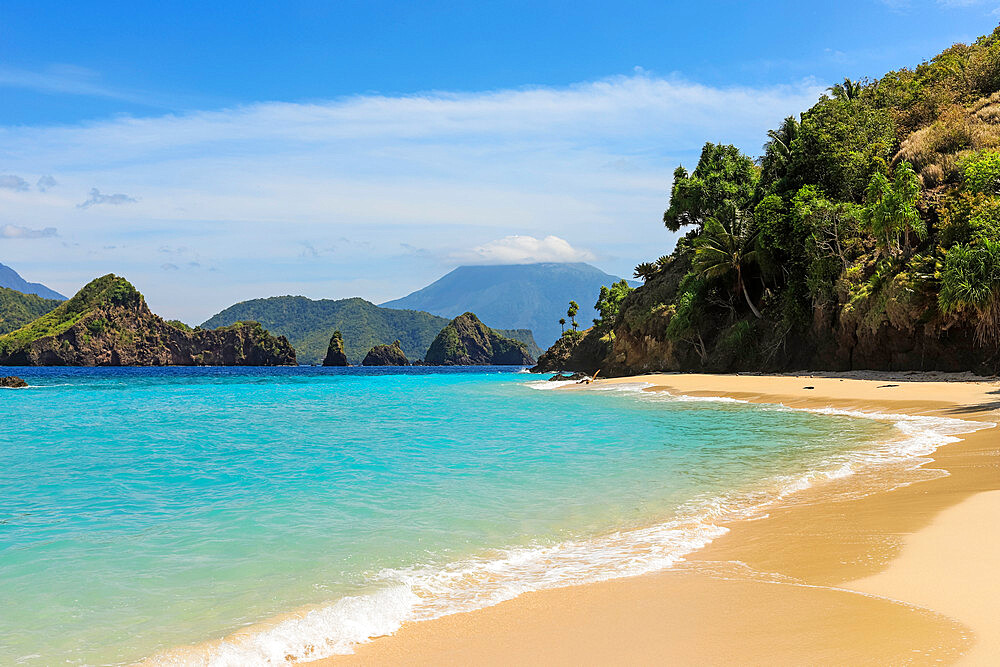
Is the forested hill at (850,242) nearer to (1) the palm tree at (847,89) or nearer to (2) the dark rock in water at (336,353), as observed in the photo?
(1) the palm tree at (847,89)

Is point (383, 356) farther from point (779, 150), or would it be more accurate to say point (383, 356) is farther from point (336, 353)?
point (779, 150)

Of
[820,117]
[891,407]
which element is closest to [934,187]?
[820,117]

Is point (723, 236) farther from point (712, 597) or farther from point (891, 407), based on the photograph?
point (712, 597)

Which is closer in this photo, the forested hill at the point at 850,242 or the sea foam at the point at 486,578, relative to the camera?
the sea foam at the point at 486,578

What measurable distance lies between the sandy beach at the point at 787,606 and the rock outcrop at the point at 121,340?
16592 centimetres

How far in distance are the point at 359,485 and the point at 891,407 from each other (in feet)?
50.6

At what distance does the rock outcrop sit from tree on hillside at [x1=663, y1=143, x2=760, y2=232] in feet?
446

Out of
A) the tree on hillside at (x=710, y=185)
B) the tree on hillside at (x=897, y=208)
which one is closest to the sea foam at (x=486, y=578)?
the tree on hillside at (x=897, y=208)

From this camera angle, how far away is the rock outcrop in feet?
456

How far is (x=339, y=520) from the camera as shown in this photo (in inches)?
290

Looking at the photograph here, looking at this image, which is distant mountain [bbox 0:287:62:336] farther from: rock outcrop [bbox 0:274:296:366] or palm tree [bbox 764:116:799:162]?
palm tree [bbox 764:116:799:162]

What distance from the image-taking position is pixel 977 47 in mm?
42281

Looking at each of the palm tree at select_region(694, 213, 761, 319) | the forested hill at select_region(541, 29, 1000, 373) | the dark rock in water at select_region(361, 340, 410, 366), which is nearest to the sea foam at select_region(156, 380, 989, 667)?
the forested hill at select_region(541, 29, 1000, 373)

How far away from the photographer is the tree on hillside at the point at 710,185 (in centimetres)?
4928
